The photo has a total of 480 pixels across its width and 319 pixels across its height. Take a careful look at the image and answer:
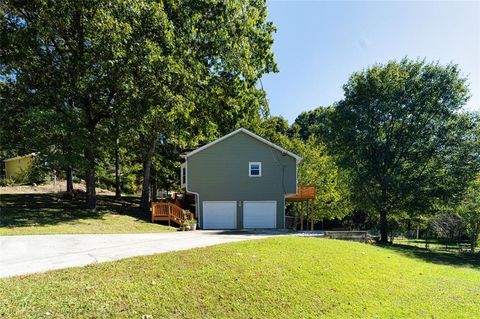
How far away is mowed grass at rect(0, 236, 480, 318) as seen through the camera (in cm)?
536

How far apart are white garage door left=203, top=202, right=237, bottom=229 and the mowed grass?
11.3 m

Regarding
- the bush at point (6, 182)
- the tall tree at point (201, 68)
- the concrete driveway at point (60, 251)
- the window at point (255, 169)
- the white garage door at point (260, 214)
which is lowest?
the white garage door at point (260, 214)

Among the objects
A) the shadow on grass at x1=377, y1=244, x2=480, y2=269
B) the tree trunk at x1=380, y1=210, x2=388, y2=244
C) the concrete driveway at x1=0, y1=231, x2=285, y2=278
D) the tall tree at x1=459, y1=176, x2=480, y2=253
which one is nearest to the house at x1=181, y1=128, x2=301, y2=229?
the shadow on grass at x1=377, y1=244, x2=480, y2=269

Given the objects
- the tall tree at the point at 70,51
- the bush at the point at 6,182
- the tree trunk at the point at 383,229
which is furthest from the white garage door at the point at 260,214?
the bush at the point at 6,182

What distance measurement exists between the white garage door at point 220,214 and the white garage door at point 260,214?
0.84 meters

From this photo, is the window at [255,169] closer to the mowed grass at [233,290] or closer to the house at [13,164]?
the mowed grass at [233,290]

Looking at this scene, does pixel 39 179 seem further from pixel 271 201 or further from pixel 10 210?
pixel 271 201

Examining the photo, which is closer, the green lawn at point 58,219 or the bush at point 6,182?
the green lawn at point 58,219

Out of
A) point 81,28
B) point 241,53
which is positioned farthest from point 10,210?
point 241,53

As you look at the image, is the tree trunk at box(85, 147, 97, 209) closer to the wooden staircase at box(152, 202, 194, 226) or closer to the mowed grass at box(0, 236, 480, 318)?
the wooden staircase at box(152, 202, 194, 226)

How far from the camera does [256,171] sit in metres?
21.6

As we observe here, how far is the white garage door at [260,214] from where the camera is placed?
21422 mm

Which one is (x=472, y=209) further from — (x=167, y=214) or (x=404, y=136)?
(x=167, y=214)

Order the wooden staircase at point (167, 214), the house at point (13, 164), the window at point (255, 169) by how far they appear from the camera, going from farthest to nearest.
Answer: the house at point (13, 164) < the window at point (255, 169) < the wooden staircase at point (167, 214)
